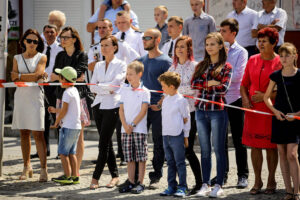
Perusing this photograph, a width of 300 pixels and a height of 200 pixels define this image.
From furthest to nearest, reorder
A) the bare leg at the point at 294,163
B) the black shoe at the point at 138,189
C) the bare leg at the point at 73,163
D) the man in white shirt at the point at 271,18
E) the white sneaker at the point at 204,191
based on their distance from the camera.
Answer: the man in white shirt at the point at 271,18, the bare leg at the point at 73,163, the black shoe at the point at 138,189, the white sneaker at the point at 204,191, the bare leg at the point at 294,163

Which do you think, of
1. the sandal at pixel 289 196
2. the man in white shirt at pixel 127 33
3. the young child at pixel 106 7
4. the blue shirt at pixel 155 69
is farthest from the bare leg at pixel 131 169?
the young child at pixel 106 7

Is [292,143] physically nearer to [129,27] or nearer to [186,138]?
[186,138]

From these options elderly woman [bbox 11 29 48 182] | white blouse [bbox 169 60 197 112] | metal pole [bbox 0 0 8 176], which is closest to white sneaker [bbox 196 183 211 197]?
white blouse [bbox 169 60 197 112]

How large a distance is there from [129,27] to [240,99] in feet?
8.42

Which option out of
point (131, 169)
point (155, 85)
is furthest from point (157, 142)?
point (155, 85)

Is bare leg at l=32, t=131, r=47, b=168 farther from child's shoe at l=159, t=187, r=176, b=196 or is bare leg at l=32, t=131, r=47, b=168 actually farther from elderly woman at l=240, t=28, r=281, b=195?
elderly woman at l=240, t=28, r=281, b=195

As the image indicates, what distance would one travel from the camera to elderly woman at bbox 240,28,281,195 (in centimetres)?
762

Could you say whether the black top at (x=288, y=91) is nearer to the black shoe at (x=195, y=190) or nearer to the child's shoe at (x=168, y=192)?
the black shoe at (x=195, y=190)

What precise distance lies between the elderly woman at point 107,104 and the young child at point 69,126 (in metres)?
0.30

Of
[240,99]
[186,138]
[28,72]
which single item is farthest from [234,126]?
[28,72]

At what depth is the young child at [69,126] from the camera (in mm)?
8273

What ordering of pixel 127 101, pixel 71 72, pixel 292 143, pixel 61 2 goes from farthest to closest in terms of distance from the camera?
pixel 61 2 → pixel 71 72 → pixel 127 101 → pixel 292 143

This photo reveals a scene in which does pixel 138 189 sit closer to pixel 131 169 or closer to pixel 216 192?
pixel 131 169

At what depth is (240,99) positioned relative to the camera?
26.9ft
